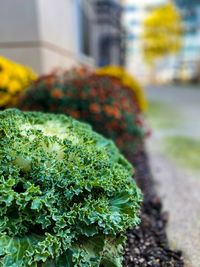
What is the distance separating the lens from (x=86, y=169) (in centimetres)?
194

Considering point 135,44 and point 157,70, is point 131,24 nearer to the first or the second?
point 157,70

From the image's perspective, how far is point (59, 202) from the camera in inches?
Result: 72.6

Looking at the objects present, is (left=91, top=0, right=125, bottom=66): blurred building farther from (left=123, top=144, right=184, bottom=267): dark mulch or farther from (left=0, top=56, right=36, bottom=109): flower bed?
(left=123, top=144, right=184, bottom=267): dark mulch

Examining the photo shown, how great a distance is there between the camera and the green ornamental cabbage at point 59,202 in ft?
5.65

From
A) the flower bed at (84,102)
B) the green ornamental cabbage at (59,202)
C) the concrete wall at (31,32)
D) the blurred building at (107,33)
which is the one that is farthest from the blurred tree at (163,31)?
the green ornamental cabbage at (59,202)

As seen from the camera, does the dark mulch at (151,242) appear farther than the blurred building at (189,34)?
No

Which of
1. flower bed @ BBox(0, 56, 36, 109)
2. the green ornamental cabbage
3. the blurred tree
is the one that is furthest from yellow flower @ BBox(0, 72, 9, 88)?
the blurred tree

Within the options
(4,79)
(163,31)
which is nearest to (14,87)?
(4,79)

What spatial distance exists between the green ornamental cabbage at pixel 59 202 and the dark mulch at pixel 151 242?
391 mm

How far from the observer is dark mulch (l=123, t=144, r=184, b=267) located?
231cm

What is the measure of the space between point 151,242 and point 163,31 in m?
29.6

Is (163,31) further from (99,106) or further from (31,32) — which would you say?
(99,106)

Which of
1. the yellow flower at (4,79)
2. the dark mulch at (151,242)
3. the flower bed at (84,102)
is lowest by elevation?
the dark mulch at (151,242)

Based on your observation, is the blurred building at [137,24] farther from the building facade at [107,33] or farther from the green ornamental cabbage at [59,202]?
the green ornamental cabbage at [59,202]
